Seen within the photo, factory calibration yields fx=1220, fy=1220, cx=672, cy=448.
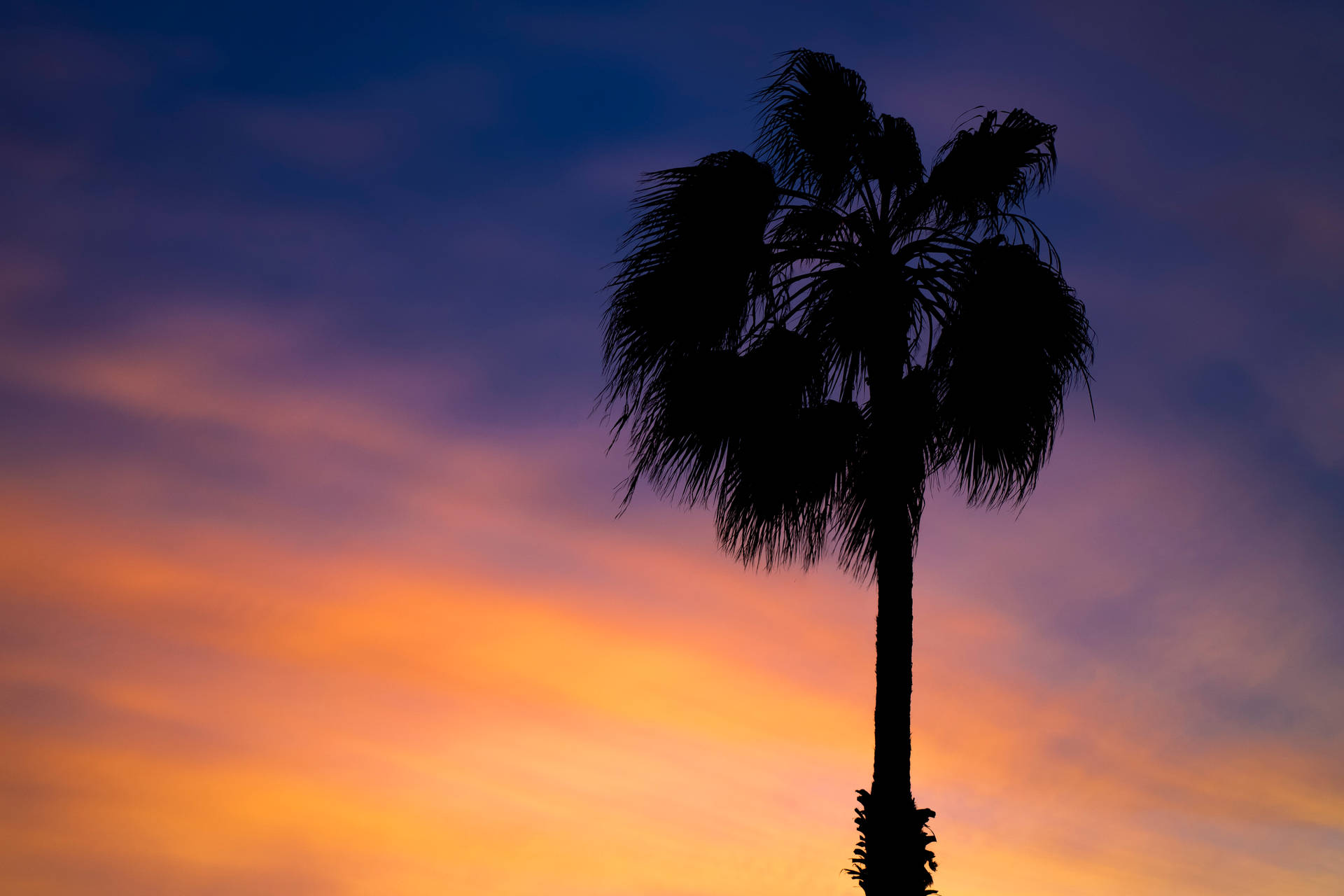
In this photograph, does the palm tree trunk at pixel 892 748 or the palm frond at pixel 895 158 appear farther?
the palm frond at pixel 895 158

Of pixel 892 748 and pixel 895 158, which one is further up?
pixel 895 158

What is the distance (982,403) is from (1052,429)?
28.2 inches

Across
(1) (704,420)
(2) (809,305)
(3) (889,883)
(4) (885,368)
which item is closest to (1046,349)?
(4) (885,368)

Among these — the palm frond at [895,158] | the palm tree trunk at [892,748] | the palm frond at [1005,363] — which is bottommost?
the palm tree trunk at [892,748]

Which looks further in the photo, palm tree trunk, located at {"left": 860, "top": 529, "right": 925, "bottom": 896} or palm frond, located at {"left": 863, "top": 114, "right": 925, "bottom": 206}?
palm frond, located at {"left": 863, "top": 114, "right": 925, "bottom": 206}

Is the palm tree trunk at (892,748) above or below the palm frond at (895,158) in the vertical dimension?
below

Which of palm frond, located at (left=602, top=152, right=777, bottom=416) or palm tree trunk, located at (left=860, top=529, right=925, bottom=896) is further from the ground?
palm frond, located at (left=602, top=152, right=777, bottom=416)

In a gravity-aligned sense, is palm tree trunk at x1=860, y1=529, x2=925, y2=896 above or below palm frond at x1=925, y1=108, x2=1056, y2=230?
below

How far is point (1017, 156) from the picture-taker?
11.8 meters

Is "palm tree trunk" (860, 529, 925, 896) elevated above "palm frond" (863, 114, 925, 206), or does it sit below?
below

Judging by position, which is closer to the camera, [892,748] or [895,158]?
[892,748]

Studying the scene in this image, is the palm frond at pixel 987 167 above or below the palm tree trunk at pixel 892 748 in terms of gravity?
above

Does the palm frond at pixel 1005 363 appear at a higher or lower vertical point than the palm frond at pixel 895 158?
lower

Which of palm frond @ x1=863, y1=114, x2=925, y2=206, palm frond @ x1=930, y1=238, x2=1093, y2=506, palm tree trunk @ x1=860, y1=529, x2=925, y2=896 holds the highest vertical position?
palm frond @ x1=863, y1=114, x2=925, y2=206
